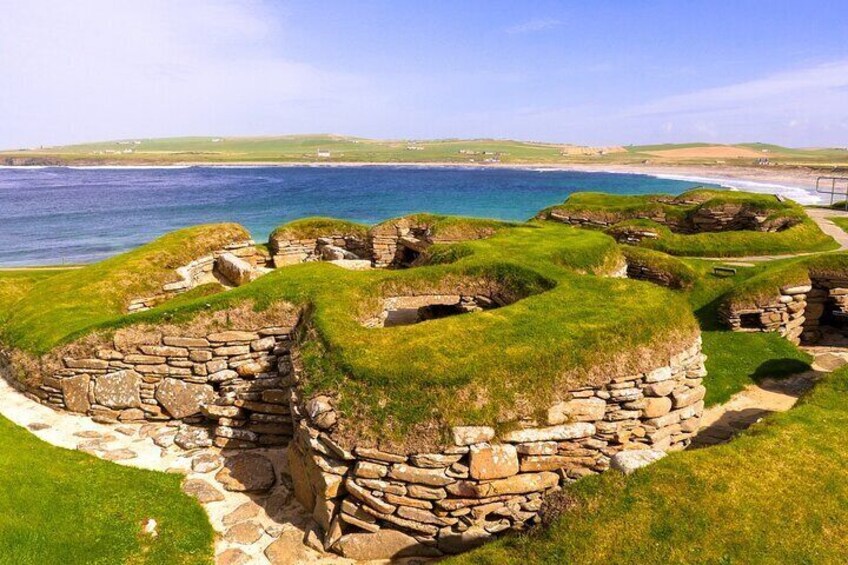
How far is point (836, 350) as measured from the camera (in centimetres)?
1631

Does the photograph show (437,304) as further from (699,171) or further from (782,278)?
(699,171)

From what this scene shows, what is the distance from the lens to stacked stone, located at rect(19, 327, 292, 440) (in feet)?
39.3

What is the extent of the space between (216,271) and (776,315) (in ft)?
71.1

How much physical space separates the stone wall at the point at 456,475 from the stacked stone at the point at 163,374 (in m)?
3.58

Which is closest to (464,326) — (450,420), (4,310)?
(450,420)

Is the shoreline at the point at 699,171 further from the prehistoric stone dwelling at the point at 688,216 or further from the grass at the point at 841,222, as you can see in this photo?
the prehistoric stone dwelling at the point at 688,216

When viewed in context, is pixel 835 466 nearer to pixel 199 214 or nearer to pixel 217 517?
pixel 217 517

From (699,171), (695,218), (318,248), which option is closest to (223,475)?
(318,248)

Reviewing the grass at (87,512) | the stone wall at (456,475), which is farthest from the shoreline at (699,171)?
the grass at (87,512)

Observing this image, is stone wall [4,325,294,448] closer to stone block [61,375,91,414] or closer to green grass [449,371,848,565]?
stone block [61,375,91,414]

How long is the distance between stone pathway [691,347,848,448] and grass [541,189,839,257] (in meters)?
8.54

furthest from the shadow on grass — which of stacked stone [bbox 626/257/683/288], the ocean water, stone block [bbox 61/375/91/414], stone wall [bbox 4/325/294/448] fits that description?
the ocean water

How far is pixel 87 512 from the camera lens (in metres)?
8.62

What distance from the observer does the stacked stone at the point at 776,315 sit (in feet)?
53.9
